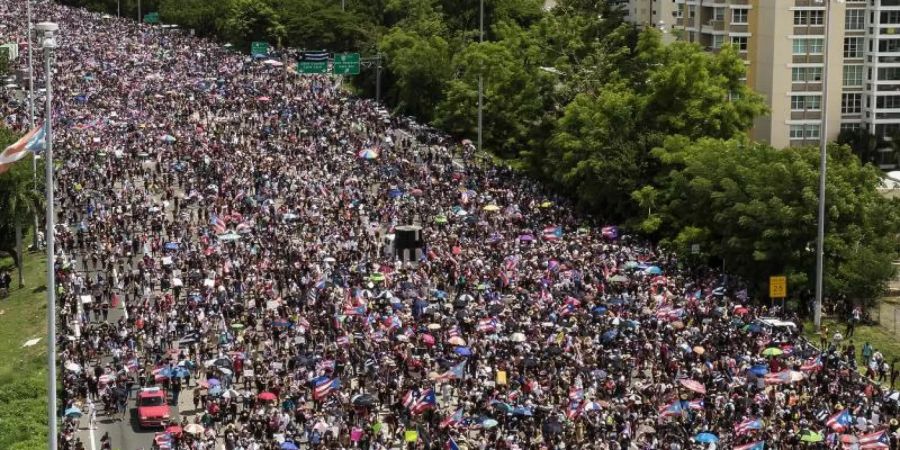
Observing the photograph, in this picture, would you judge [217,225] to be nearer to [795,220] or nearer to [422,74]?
[795,220]

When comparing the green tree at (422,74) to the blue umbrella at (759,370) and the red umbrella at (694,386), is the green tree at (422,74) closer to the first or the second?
the blue umbrella at (759,370)

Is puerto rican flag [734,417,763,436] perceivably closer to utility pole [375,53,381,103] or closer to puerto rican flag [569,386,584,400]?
puerto rican flag [569,386,584,400]

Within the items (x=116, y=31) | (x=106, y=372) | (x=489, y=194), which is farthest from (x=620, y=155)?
(x=116, y=31)

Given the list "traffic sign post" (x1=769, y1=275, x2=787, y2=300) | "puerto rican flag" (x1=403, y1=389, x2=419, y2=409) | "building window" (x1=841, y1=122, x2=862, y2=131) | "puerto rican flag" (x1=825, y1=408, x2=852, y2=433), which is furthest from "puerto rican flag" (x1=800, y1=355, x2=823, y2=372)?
"building window" (x1=841, y1=122, x2=862, y2=131)

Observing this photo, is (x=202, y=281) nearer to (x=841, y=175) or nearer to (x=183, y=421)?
(x=183, y=421)

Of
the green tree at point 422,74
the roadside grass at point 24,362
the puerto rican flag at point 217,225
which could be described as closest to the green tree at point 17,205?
the roadside grass at point 24,362

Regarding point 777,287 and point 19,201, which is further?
point 19,201

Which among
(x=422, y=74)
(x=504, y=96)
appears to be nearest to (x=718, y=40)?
(x=504, y=96)
